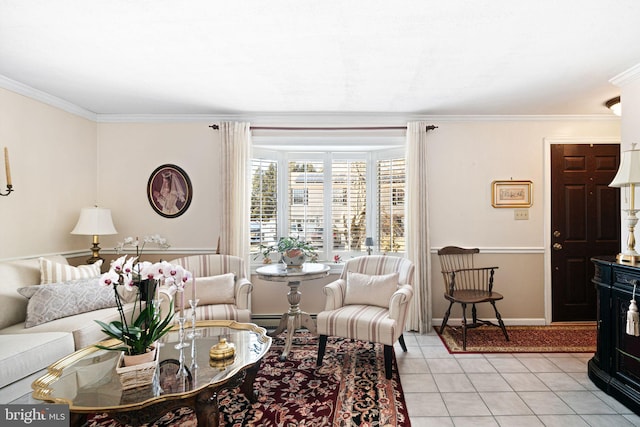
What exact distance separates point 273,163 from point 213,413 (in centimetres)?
322

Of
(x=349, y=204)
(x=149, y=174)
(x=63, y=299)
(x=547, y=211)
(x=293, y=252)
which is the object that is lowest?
(x=63, y=299)

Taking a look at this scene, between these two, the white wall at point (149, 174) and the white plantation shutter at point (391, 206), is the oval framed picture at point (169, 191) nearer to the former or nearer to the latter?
the white wall at point (149, 174)

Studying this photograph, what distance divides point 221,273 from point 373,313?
1.71m

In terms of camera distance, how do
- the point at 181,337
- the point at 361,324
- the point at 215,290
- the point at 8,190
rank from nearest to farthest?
the point at 181,337 → the point at 361,324 → the point at 8,190 → the point at 215,290

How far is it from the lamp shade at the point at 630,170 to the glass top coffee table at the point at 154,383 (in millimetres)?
2932

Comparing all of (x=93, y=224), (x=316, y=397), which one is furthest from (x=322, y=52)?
(x=93, y=224)

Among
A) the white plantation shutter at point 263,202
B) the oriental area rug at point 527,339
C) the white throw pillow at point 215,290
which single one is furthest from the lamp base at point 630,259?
the white plantation shutter at point 263,202

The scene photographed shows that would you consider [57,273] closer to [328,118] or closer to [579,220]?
[328,118]

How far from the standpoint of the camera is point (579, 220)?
4289 millimetres

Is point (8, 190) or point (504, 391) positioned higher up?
point (8, 190)

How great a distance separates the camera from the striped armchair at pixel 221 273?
3270 mm

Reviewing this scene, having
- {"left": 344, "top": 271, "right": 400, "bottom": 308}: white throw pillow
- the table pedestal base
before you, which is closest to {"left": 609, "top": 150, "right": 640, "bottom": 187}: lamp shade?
{"left": 344, "top": 271, "right": 400, "bottom": 308}: white throw pillow

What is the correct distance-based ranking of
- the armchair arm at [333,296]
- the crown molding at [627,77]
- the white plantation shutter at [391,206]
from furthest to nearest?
the white plantation shutter at [391,206] < the armchair arm at [333,296] < the crown molding at [627,77]

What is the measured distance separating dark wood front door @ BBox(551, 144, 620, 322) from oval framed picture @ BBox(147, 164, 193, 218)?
14.6 feet
